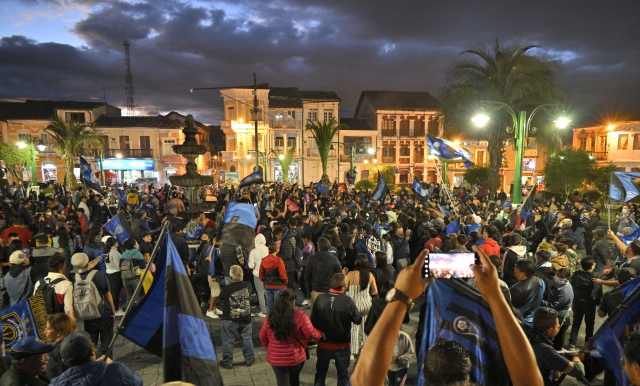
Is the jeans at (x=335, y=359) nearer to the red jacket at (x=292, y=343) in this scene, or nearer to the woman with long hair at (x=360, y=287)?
the red jacket at (x=292, y=343)

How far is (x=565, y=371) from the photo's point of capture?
3.21m

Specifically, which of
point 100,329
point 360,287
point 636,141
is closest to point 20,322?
point 100,329

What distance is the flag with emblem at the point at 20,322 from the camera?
4.41 metres

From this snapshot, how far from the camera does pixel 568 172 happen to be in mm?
21844

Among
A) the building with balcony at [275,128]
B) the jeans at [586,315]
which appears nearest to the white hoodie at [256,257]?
the jeans at [586,315]

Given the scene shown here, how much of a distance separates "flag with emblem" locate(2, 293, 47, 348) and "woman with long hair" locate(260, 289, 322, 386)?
8.26 ft

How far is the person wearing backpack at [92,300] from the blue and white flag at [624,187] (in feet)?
34.9

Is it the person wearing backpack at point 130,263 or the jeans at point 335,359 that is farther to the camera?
the person wearing backpack at point 130,263

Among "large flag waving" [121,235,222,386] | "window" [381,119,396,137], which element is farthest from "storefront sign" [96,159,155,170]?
"large flag waving" [121,235,222,386]

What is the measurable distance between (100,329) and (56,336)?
2068mm


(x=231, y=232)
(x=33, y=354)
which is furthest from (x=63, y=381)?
(x=231, y=232)

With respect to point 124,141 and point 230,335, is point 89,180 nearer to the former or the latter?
point 230,335

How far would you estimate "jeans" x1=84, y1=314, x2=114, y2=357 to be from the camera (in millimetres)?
5602

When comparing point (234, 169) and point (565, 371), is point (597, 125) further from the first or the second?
point (565, 371)
